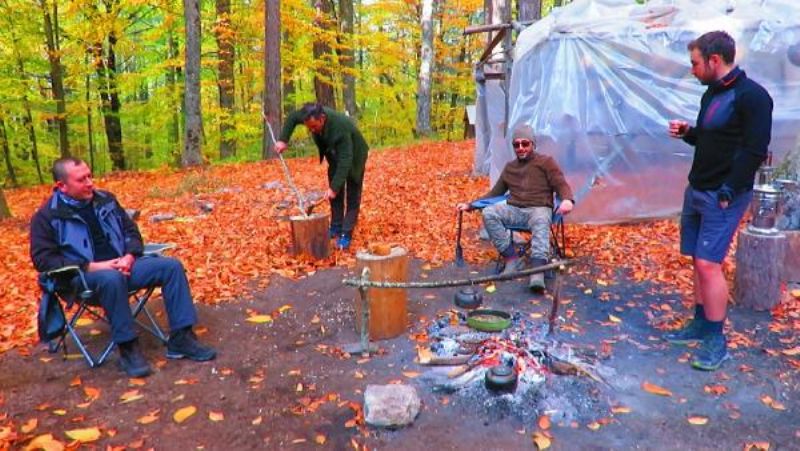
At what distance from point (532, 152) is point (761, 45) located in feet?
11.5

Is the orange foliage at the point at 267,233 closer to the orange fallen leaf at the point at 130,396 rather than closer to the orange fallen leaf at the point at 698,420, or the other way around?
the orange fallen leaf at the point at 130,396

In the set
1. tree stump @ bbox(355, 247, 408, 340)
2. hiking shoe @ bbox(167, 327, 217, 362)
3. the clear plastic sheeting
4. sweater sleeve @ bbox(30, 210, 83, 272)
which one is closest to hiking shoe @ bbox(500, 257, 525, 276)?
tree stump @ bbox(355, 247, 408, 340)

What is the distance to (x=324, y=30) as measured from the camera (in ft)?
47.8

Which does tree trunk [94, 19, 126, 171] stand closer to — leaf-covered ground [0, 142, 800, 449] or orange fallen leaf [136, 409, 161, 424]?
leaf-covered ground [0, 142, 800, 449]

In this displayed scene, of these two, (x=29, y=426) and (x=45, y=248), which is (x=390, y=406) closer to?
(x=29, y=426)

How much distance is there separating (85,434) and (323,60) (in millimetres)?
13285

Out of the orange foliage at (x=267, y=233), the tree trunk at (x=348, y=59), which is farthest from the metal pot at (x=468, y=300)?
the tree trunk at (x=348, y=59)

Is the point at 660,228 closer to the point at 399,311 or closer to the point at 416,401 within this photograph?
the point at 399,311

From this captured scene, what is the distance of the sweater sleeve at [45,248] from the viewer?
3328mm

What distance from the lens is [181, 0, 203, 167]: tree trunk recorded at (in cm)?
1127

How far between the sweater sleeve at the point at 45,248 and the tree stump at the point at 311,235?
2.31 m

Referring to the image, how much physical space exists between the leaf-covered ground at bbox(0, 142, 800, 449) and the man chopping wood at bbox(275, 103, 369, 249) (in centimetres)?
43

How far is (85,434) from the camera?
284 centimetres

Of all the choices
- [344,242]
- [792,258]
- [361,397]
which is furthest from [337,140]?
[792,258]
